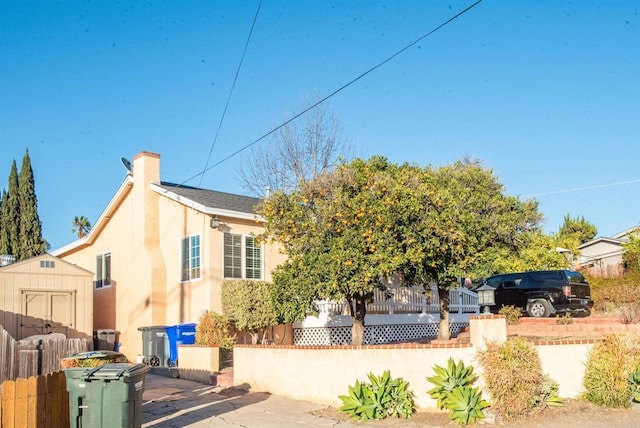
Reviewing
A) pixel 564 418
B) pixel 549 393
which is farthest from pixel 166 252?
pixel 564 418

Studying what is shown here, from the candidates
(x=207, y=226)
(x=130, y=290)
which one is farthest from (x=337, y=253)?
(x=130, y=290)

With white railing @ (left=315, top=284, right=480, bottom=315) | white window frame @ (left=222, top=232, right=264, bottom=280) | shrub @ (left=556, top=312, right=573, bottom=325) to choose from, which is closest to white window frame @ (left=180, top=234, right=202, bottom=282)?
white window frame @ (left=222, top=232, right=264, bottom=280)

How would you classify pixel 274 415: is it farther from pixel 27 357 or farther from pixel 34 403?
pixel 27 357

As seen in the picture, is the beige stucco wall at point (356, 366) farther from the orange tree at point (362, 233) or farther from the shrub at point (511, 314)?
the shrub at point (511, 314)

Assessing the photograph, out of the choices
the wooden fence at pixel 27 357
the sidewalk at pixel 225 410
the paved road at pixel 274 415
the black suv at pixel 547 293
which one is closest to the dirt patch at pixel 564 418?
the paved road at pixel 274 415

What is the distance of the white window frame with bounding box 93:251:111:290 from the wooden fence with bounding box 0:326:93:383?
34.9 feet

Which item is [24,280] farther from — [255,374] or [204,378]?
[255,374]

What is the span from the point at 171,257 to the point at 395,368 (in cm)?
1129

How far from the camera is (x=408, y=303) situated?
1964cm

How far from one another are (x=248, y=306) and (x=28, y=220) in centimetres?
2619

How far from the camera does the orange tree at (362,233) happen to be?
12.5 m

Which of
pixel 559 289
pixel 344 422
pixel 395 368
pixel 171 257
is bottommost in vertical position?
pixel 344 422

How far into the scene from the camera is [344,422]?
10820mm

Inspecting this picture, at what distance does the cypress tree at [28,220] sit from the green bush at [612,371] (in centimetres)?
3489
